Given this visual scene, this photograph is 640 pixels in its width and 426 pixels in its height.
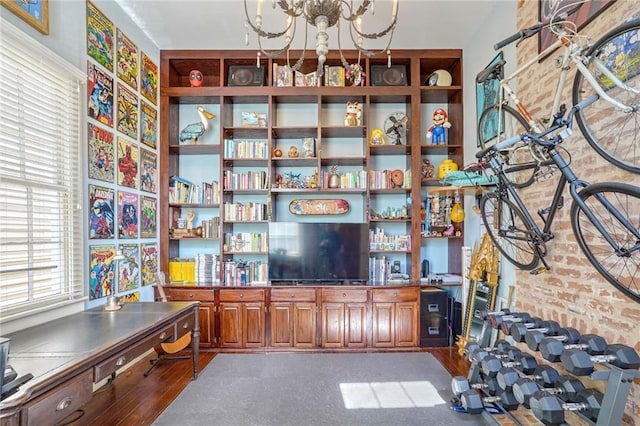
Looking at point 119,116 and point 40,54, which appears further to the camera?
point 119,116

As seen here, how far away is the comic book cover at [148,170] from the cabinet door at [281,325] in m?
1.95

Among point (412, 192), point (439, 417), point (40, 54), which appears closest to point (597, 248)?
point (439, 417)

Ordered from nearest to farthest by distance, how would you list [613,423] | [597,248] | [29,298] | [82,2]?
[613,423] → [597,248] → [29,298] → [82,2]

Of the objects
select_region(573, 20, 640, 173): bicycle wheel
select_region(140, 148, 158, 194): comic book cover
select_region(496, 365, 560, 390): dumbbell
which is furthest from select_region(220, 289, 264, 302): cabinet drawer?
select_region(573, 20, 640, 173): bicycle wheel

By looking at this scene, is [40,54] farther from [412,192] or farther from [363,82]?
[412,192]

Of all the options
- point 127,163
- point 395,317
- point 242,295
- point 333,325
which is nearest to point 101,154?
point 127,163

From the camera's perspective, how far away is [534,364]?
194 centimetres

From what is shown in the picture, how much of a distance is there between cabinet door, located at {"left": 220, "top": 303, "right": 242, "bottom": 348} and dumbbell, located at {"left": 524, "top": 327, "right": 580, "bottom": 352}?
2.70m

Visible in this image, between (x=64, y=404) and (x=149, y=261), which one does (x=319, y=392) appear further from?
(x=149, y=261)

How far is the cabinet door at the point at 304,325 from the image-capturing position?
345 cm

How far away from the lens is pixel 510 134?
269 centimetres

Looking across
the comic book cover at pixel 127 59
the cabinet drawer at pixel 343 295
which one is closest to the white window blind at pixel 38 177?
the comic book cover at pixel 127 59

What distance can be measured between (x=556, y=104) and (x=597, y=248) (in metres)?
0.89

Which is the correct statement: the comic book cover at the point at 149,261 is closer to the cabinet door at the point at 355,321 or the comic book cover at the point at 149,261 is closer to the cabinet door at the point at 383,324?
the cabinet door at the point at 355,321
